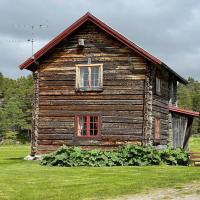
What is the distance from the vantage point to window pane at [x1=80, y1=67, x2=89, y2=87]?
27938 mm

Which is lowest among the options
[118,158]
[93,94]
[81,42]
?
[118,158]

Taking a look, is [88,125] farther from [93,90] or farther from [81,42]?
[81,42]

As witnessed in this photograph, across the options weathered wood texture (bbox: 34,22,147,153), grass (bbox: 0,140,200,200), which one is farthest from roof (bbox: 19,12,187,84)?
grass (bbox: 0,140,200,200)

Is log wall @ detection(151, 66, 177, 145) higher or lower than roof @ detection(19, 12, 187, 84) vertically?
lower

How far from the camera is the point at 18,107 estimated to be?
11344cm

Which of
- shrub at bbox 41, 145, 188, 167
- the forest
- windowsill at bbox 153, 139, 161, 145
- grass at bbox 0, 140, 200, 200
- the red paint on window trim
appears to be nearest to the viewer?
grass at bbox 0, 140, 200, 200

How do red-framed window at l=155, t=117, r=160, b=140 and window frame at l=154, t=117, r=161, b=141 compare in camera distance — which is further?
red-framed window at l=155, t=117, r=160, b=140

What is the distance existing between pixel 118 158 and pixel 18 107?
91455mm

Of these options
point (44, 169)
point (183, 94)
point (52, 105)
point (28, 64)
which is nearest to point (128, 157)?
point (44, 169)

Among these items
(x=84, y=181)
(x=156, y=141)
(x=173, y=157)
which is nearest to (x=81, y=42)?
(x=156, y=141)

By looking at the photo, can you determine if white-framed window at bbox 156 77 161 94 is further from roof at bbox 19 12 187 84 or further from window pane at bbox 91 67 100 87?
window pane at bbox 91 67 100 87

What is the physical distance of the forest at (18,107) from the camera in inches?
3932

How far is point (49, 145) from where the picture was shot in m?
28.3

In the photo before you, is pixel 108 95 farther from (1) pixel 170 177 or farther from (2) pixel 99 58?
(1) pixel 170 177
